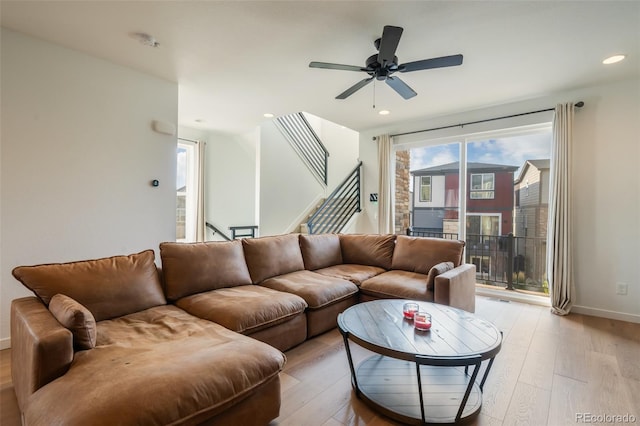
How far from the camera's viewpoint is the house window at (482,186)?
14.4 feet

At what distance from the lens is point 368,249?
3.99 metres

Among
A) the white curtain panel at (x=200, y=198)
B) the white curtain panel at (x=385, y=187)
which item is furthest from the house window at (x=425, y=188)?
the white curtain panel at (x=200, y=198)

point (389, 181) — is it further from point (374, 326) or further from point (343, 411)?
point (343, 411)

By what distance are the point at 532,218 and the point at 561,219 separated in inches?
19.1

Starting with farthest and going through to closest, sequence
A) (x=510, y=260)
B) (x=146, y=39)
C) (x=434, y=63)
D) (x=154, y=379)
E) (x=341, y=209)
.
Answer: (x=341, y=209) < (x=510, y=260) < (x=146, y=39) < (x=434, y=63) < (x=154, y=379)

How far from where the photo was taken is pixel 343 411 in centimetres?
177

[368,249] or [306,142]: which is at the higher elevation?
[306,142]

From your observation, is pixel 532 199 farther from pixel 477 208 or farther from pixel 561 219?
pixel 477 208

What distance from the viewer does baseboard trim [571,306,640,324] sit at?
3.29 meters

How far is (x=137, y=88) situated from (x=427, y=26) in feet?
9.76

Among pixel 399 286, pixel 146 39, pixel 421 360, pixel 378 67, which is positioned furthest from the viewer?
pixel 399 286

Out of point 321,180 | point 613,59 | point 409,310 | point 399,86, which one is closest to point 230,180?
point 321,180

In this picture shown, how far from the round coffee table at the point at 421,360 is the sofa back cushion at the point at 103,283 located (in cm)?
144

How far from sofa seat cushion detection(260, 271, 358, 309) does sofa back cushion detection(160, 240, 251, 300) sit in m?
0.34
